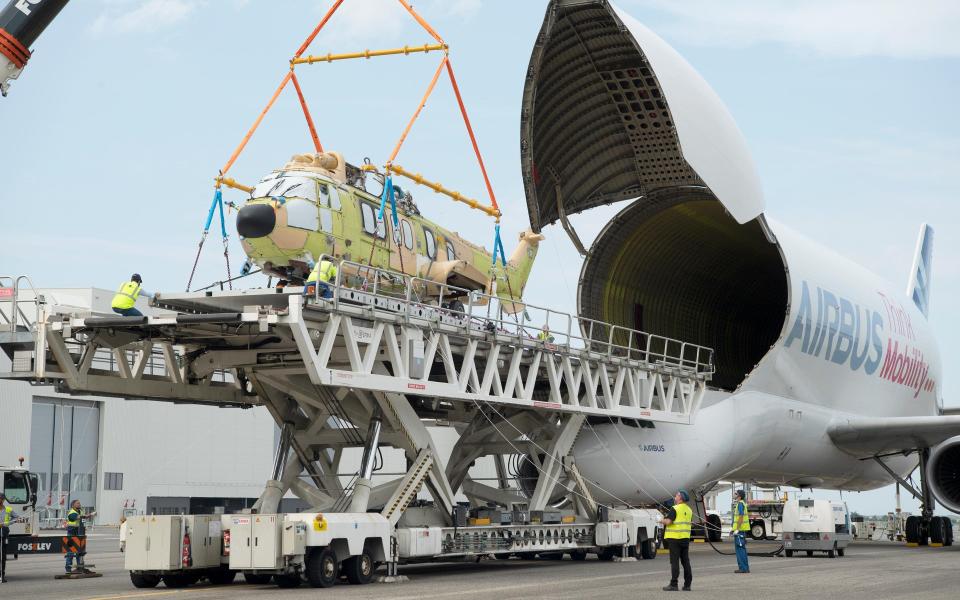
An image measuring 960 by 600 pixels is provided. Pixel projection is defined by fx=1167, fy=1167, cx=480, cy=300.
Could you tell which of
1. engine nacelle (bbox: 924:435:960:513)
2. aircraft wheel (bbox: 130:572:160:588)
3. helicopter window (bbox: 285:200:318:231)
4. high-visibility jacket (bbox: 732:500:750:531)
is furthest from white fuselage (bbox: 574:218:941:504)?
aircraft wheel (bbox: 130:572:160:588)

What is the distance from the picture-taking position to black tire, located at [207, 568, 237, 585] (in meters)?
19.9

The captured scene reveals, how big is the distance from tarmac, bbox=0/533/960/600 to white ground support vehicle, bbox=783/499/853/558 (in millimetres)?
1187

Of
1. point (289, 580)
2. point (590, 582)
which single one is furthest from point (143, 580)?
point (590, 582)

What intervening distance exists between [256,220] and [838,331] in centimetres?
1895

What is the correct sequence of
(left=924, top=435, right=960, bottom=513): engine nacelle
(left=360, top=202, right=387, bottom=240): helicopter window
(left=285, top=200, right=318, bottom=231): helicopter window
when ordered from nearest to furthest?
1. (left=285, top=200, right=318, bottom=231): helicopter window
2. (left=360, top=202, right=387, bottom=240): helicopter window
3. (left=924, top=435, right=960, bottom=513): engine nacelle

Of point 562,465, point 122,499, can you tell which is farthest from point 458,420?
point 122,499

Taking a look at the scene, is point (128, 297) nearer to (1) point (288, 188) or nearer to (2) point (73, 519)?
(1) point (288, 188)

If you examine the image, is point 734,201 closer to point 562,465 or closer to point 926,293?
point 562,465

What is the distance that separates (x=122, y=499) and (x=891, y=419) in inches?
1361

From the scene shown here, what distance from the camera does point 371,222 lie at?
21219mm

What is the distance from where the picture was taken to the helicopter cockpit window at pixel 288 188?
19562 millimetres

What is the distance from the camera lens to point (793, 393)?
30.3m

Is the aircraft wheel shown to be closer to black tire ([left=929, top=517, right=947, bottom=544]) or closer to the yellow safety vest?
the yellow safety vest

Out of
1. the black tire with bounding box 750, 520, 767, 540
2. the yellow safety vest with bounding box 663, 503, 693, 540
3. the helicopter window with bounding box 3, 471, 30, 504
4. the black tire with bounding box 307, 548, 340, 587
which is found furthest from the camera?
the black tire with bounding box 750, 520, 767, 540
